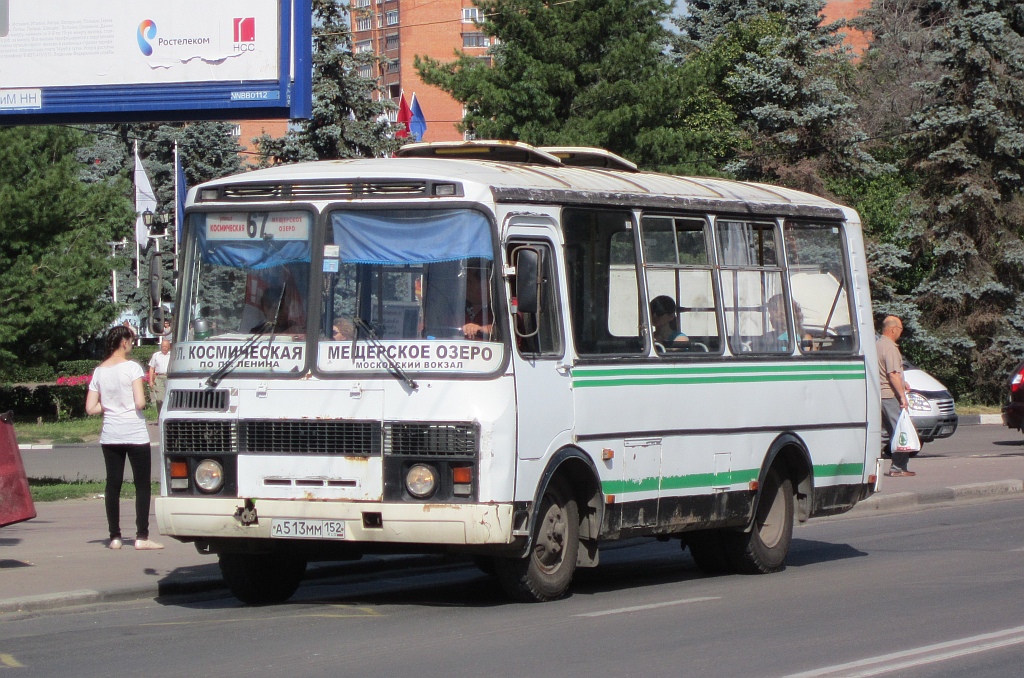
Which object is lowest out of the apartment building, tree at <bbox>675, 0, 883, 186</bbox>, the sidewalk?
the sidewalk

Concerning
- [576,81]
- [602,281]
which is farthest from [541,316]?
[576,81]

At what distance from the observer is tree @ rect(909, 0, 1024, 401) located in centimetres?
3922

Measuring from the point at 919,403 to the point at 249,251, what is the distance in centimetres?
1798

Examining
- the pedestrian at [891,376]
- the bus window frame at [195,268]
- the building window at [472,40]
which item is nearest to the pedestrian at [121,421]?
the bus window frame at [195,268]

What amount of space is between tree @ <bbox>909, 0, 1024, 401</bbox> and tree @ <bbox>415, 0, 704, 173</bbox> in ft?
23.1

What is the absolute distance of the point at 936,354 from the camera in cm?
3881

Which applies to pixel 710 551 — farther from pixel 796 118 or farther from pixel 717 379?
pixel 796 118

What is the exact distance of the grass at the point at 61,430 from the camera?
31084mm

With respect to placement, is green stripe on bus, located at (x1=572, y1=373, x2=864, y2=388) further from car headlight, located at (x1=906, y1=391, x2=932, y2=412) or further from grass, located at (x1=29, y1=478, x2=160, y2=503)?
car headlight, located at (x1=906, y1=391, x2=932, y2=412)

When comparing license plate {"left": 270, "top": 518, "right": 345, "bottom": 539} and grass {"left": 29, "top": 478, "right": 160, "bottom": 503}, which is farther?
grass {"left": 29, "top": 478, "right": 160, "bottom": 503}

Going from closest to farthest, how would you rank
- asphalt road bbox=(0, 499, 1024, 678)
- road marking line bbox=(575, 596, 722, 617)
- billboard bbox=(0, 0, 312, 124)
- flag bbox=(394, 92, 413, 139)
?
asphalt road bbox=(0, 499, 1024, 678), road marking line bbox=(575, 596, 722, 617), billboard bbox=(0, 0, 312, 124), flag bbox=(394, 92, 413, 139)

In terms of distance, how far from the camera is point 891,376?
18078 mm

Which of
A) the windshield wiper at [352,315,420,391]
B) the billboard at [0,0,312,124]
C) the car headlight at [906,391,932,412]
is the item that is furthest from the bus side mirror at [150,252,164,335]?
the car headlight at [906,391,932,412]

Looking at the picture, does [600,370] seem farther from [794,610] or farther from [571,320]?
[794,610]
